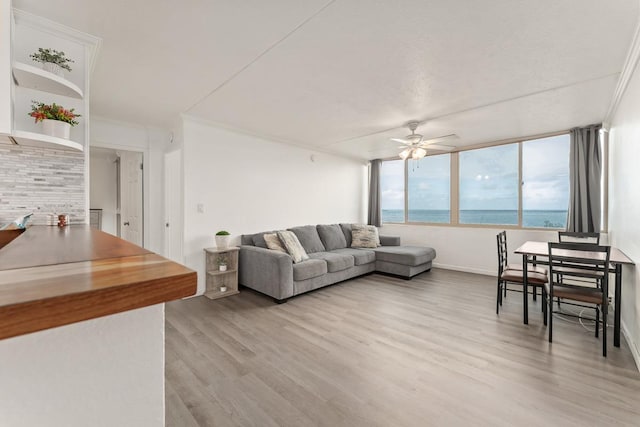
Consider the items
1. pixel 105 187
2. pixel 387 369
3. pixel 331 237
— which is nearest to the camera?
pixel 387 369

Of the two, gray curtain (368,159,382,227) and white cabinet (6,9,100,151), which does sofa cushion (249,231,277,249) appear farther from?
gray curtain (368,159,382,227)

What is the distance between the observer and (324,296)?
373 cm

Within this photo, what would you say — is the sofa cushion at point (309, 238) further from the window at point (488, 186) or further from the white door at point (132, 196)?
the white door at point (132, 196)

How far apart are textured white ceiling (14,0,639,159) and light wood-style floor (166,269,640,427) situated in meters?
2.39

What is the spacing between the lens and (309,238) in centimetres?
480

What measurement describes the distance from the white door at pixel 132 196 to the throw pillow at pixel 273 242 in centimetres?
184

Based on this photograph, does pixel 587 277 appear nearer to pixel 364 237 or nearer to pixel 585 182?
pixel 585 182

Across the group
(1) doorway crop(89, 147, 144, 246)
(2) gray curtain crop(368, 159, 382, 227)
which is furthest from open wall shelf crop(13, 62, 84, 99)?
(2) gray curtain crop(368, 159, 382, 227)

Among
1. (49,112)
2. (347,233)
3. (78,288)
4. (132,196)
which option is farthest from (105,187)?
(78,288)

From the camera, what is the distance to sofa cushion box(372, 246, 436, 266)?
4.50m

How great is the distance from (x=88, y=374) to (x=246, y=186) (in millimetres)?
3910

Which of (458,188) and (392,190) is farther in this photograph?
(392,190)

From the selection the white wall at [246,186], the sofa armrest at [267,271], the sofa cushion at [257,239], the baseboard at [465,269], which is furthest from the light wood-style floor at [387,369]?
the baseboard at [465,269]

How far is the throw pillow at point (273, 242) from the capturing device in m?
3.94
